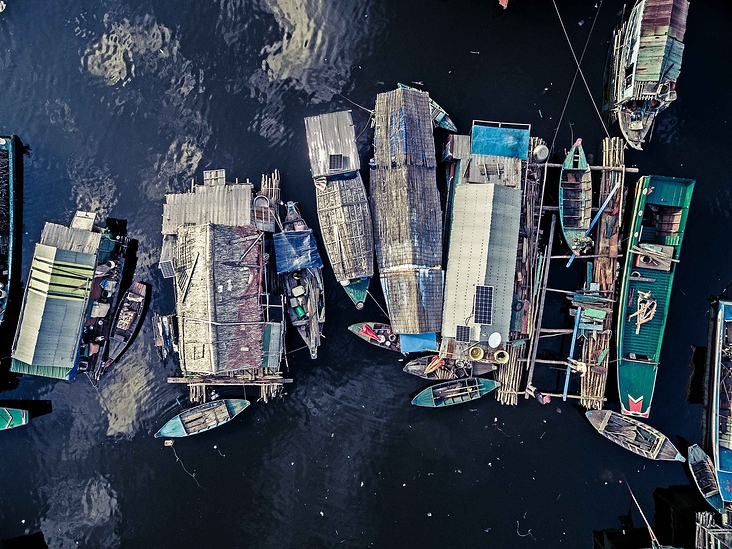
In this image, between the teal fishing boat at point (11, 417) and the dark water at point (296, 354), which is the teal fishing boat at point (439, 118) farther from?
the teal fishing boat at point (11, 417)

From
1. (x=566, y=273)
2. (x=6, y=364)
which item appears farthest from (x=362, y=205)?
(x=6, y=364)

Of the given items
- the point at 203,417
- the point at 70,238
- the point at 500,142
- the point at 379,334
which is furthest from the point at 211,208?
the point at 500,142

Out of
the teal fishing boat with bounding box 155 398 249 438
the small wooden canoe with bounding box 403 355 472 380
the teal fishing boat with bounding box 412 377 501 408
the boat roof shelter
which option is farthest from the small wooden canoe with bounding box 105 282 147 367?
the teal fishing boat with bounding box 412 377 501 408

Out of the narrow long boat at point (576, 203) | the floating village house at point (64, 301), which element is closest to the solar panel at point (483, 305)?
the narrow long boat at point (576, 203)

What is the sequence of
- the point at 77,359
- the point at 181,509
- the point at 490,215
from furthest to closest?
the point at 181,509 → the point at 77,359 → the point at 490,215

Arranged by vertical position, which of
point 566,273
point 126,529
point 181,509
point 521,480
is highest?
point 566,273

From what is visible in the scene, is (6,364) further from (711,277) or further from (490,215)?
(711,277)
